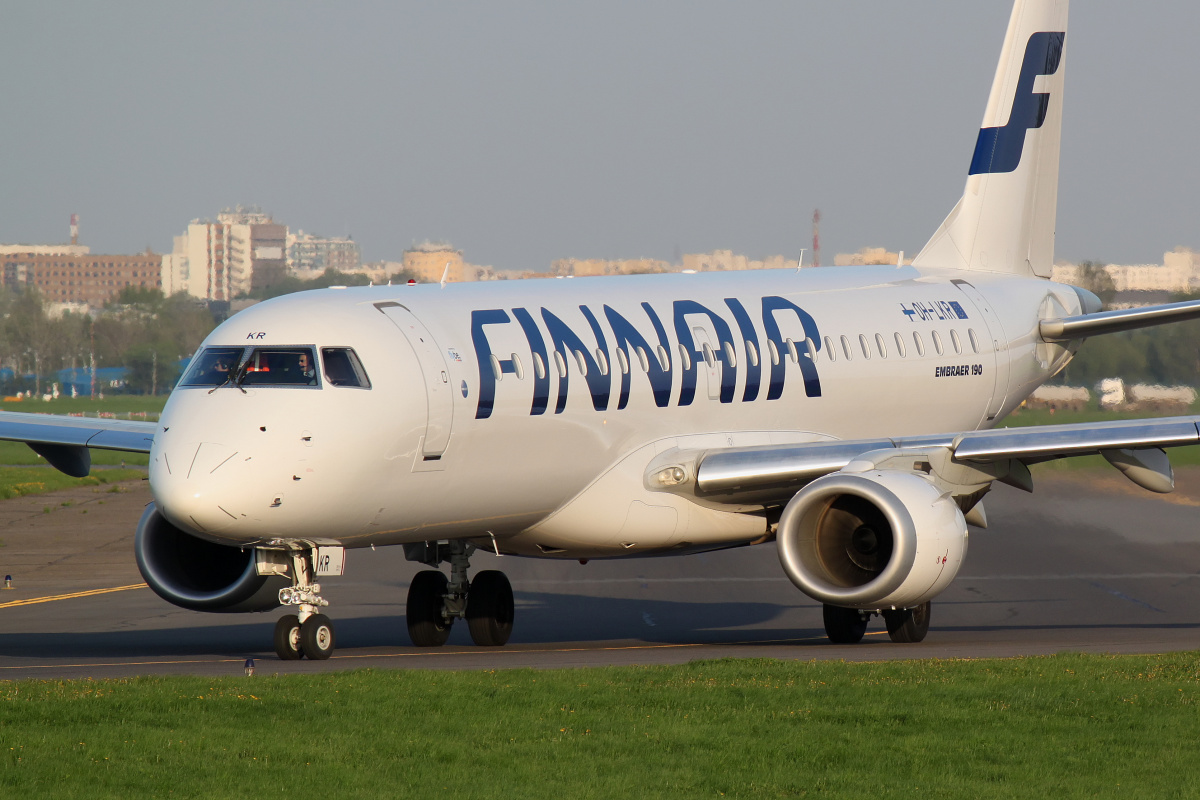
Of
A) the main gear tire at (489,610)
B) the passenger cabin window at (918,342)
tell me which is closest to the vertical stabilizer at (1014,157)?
the passenger cabin window at (918,342)

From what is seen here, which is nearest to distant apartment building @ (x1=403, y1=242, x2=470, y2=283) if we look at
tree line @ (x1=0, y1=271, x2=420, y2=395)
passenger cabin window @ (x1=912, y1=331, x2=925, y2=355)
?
tree line @ (x1=0, y1=271, x2=420, y2=395)

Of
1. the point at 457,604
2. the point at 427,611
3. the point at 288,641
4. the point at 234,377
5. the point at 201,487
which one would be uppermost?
the point at 234,377

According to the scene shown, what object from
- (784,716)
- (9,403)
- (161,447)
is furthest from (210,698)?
(9,403)

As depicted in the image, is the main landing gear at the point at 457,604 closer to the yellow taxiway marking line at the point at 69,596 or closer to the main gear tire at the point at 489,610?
the main gear tire at the point at 489,610

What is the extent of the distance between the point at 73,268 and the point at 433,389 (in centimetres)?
10751

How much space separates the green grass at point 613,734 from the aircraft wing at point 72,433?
6.42m

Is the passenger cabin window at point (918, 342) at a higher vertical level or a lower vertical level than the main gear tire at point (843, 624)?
higher

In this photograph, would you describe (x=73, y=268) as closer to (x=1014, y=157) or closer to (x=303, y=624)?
(x=1014, y=157)

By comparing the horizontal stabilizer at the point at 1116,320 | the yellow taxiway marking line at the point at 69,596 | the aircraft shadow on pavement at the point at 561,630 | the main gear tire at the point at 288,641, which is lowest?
the yellow taxiway marking line at the point at 69,596

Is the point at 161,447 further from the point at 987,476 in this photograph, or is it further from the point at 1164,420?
the point at 1164,420

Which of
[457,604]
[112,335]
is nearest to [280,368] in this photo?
[457,604]

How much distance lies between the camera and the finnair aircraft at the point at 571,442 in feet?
51.8

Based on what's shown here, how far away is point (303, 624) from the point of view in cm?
1655

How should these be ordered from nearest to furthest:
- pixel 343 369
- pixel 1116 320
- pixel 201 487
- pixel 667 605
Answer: pixel 201 487 < pixel 343 369 < pixel 1116 320 < pixel 667 605
